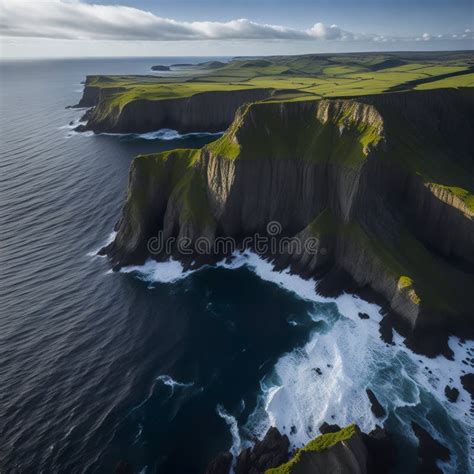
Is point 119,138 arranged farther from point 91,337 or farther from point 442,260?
point 442,260

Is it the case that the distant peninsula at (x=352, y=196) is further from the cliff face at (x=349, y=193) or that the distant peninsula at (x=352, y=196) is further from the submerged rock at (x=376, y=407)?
the submerged rock at (x=376, y=407)

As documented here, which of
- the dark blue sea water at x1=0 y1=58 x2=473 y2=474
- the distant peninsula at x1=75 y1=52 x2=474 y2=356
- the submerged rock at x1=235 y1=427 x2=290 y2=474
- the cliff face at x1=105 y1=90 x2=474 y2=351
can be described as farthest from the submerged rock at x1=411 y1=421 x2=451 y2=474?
the cliff face at x1=105 y1=90 x2=474 y2=351

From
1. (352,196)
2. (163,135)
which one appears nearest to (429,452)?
(352,196)

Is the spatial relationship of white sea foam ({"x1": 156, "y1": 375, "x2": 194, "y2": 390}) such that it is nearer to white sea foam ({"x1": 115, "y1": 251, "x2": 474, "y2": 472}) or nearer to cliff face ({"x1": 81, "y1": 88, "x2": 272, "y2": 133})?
white sea foam ({"x1": 115, "y1": 251, "x2": 474, "y2": 472})

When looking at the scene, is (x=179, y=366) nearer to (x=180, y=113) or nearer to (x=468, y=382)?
(x=468, y=382)

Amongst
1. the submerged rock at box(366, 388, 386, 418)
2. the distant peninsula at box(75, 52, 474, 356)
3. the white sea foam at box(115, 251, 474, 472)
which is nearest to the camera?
the white sea foam at box(115, 251, 474, 472)

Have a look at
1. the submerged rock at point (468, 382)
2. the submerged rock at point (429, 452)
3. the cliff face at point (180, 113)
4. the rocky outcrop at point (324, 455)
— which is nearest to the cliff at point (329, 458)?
the rocky outcrop at point (324, 455)
